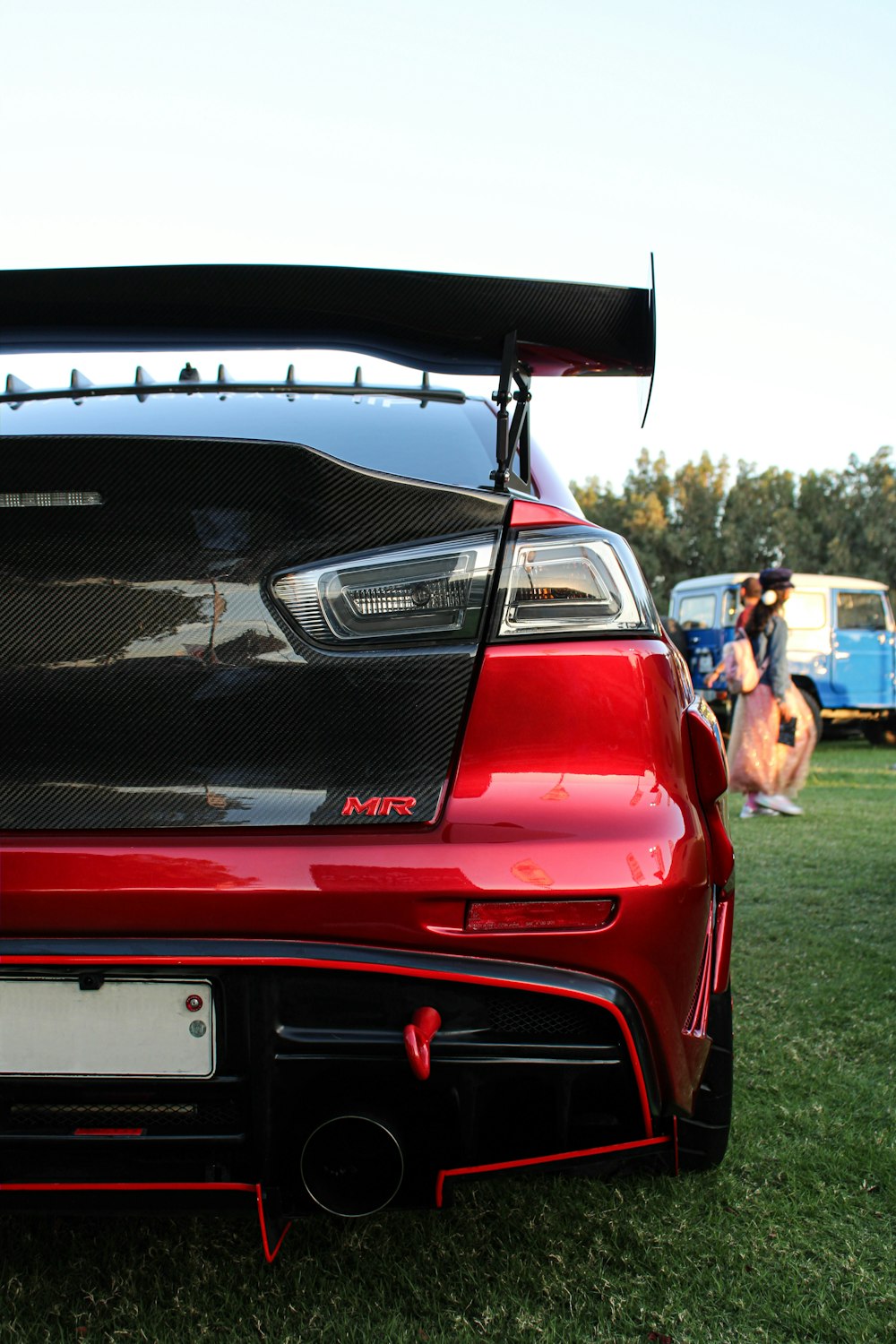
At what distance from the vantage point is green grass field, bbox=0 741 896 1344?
1.70 metres

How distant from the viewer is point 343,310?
1.72m

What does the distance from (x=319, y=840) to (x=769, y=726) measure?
7627 mm

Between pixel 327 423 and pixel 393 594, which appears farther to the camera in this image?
pixel 327 423

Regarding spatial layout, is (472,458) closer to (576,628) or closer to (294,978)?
(576,628)

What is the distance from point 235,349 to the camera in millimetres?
1837

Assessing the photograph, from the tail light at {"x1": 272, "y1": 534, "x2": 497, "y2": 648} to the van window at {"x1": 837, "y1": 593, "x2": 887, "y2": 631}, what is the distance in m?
16.7

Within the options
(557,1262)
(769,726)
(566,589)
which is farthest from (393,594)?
(769,726)

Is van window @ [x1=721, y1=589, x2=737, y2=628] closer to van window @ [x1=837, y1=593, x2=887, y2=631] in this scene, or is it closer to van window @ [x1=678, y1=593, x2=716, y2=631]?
van window @ [x1=678, y1=593, x2=716, y2=631]

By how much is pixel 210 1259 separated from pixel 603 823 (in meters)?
1.10

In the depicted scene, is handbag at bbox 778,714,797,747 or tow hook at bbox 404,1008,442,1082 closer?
tow hook at bbox 404,1008,442,1082

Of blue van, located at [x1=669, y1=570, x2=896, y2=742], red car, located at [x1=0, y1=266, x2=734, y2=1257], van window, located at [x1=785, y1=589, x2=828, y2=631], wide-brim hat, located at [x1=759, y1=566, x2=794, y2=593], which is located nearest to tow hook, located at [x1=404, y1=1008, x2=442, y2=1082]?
red car, located at [x1=0, y1=266, x2=734, y2=1257]

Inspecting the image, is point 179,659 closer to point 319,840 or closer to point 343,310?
point 319,840

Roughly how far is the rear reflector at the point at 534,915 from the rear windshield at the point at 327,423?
64 cm

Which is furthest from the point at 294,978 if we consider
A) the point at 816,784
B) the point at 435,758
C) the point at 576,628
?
the point at 816,784
